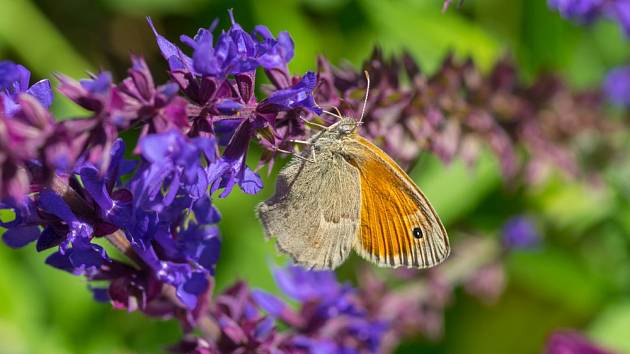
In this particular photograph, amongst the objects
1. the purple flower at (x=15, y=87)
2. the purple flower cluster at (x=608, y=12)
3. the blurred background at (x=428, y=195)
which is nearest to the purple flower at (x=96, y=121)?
the purple flower at (x=15, y=87)

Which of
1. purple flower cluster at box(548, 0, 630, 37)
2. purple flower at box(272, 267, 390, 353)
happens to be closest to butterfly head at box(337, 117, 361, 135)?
purple flower at box(272, 267, 390, 353)

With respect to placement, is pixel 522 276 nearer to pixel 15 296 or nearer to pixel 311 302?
pixel 311 302

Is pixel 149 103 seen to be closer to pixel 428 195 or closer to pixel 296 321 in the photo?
pixel 296 321

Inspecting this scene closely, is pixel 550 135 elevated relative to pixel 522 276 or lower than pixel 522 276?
elevated

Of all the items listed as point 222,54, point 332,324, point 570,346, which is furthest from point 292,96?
point 570,346

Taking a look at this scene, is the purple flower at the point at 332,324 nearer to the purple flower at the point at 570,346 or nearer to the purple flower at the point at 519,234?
the purple flower at the point at 570,346

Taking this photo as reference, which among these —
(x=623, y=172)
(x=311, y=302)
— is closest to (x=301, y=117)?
(x=311, y=302)

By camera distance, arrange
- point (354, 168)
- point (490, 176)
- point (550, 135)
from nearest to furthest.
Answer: point (354, 168) < point (550, 135) < point (490, 176)
